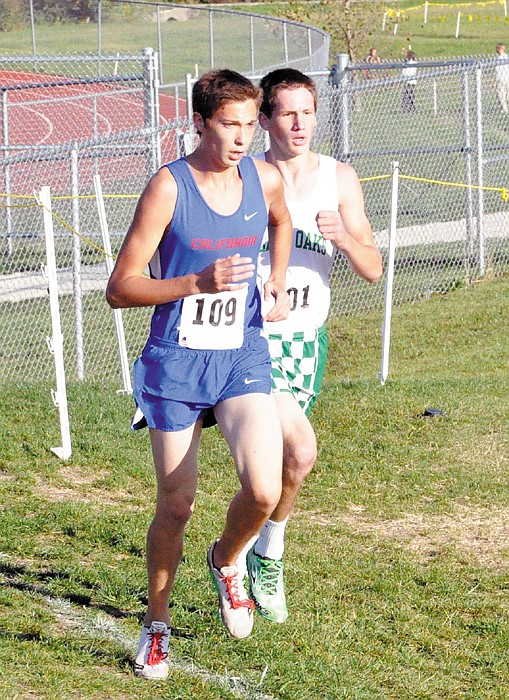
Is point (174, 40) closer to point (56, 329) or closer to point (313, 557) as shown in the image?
point (56, 329)

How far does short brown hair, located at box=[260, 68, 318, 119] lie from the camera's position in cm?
484

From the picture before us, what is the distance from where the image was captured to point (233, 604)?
14.1 feet

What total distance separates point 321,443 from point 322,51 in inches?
492

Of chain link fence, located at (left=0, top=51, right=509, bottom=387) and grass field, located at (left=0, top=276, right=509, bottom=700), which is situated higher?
chain link fence, located at (left=0, top=51, right=509, bottom=387)

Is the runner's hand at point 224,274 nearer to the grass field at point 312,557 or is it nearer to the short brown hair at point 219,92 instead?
the short brown hair at point 219,92

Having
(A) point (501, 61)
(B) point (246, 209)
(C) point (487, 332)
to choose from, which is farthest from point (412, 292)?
(B) point (246, 209)

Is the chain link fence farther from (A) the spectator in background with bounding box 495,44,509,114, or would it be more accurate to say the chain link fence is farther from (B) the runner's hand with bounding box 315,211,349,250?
(B) the runner's hand with bounding box 315,211,349,250

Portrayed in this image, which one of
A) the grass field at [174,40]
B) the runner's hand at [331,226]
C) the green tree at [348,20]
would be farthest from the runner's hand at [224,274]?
the green tree at [348,20]

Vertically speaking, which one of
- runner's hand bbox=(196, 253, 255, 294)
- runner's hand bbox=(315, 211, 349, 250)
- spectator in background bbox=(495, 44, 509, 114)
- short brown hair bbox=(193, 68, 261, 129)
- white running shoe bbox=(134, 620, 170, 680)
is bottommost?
white running shoe bbox=(134, 620, 170, 680)

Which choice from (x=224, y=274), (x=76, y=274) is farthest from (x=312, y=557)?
(x=76, y=274)

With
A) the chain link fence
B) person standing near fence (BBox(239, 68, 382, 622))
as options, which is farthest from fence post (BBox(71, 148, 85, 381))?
person standing near fence (BBox(239, 68, 382, 622))

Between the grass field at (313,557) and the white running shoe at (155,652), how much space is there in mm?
56

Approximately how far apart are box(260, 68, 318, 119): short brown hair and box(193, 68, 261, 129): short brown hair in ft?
2.23

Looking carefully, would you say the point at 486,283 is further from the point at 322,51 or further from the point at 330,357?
the point at 322,51
